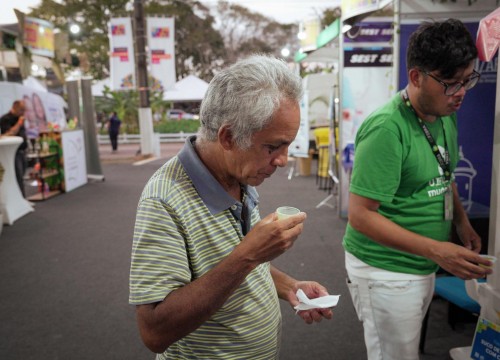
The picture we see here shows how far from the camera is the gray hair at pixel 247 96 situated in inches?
39.4

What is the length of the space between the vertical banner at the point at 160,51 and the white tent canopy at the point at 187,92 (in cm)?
766

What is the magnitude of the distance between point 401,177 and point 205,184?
0.80m

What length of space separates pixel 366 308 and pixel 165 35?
12185 mm

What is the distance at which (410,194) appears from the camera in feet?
5.14

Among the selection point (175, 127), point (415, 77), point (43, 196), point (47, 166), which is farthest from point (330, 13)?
point (415, 77)

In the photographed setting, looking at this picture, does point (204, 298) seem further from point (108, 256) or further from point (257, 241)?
point (108, 256)

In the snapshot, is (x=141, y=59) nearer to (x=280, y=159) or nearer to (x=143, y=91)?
(x=143, y=91)

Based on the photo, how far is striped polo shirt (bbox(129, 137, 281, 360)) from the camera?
3.18 ft

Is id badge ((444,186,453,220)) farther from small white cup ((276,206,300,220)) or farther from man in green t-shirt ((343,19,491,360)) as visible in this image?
small white cup ((276,206,300,220))

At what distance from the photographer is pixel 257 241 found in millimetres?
964

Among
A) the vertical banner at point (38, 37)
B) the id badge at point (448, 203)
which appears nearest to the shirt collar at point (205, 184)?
the id badge at point (448, 203)

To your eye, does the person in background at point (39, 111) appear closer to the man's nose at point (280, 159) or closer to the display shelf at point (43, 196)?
the display shelf at point (43, 196)

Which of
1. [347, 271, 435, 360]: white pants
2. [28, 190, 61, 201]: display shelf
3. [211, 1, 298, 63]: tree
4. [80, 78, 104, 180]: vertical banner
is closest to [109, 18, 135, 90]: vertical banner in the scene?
[80, 78, 104, 180]: vertical banner

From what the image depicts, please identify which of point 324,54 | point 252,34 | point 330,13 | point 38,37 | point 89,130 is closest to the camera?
point 324,54
